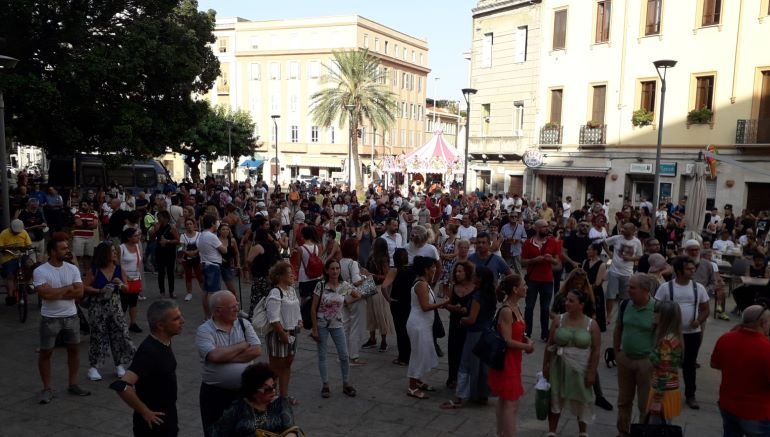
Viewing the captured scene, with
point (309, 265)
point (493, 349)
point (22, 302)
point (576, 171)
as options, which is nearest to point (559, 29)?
point (576, 171)

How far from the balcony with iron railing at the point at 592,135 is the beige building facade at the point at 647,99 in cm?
5

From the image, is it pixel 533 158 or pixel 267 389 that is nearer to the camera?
pixel 267 389

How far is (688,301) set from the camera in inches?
252

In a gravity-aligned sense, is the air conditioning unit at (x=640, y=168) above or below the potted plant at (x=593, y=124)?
below

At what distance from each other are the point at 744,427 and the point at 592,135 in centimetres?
2394

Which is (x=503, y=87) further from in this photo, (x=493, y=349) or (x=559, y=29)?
(x=493, y=349)

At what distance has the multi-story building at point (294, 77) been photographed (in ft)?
203

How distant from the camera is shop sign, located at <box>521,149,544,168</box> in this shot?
2898cm

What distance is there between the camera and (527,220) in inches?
667

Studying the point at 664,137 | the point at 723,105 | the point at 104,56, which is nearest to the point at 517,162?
the point at 664,137

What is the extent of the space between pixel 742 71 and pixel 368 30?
45895 millimetres

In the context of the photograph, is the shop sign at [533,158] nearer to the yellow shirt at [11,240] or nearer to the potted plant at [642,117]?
the potted plant at [642,117]

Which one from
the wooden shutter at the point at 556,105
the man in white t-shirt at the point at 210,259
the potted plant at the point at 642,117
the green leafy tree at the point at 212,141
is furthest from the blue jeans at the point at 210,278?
the green leafy tree at the point at 212,141

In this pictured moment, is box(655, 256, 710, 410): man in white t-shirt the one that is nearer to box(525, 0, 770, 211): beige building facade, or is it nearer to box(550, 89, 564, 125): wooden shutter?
box(525, 0, 770, 211): beige building facade
